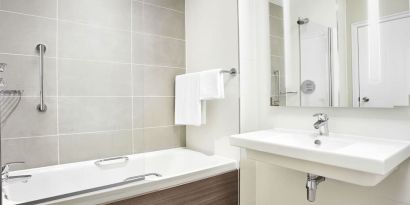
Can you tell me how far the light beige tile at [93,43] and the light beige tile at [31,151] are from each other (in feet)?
2.16

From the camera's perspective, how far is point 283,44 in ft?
5.63

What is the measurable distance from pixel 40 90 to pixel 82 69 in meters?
0.33

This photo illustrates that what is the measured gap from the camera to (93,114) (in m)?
1.96

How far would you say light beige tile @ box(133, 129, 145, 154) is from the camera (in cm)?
216

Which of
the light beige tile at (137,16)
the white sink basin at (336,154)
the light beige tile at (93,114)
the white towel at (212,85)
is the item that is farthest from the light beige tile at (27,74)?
the white sink basin at (336,154)

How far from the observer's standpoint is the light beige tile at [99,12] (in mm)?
1856

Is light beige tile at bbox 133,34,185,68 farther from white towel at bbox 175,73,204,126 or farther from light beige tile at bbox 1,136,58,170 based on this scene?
light beige tile at bbox 1,136,58,170

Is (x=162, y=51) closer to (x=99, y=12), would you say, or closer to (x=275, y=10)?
(x=99, y=12)

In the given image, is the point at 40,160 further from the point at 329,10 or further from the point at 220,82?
the point at 329,10

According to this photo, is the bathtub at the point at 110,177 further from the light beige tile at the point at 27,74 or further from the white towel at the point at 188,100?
the light beige tile at the point at 27,74

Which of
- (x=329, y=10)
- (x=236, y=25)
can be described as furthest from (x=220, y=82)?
(x=329, y=10)

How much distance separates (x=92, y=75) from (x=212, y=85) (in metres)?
0.98

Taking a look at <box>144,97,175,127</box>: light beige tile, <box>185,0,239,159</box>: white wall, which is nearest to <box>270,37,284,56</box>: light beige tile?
<box>185,0,239,159</box>: white wall

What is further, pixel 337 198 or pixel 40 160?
pixel 40 160
